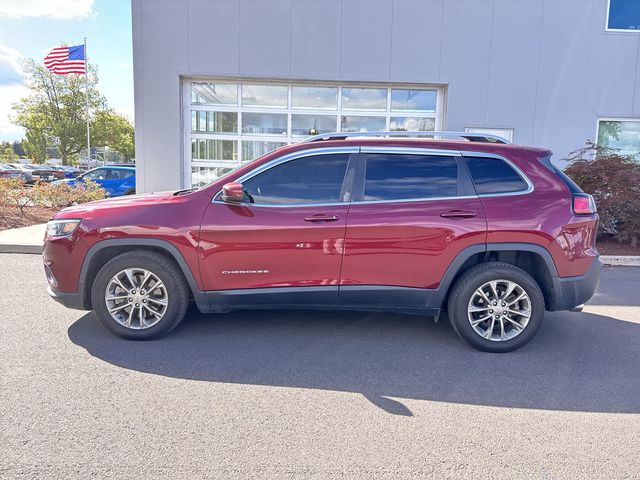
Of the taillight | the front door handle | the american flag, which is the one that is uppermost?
the american flag

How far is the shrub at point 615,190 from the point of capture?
841 cm

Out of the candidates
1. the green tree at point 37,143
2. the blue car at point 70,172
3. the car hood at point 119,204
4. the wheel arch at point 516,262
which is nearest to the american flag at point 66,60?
the blue car at point 70,172

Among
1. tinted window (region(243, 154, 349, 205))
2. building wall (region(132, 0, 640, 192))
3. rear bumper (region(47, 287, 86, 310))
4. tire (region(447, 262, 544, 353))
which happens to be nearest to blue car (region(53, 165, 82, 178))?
building wall (region(132, 0, 640, 192))

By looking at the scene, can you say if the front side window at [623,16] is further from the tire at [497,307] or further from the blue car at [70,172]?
the blue car at [70,172]

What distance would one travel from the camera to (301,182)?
4176mm

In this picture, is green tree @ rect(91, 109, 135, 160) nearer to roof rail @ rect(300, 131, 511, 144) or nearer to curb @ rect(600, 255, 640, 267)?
roof rail @ rect(300, 131, 511, 144)

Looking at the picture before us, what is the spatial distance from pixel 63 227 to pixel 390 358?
10.6ft

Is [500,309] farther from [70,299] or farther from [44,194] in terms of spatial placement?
[44,194]

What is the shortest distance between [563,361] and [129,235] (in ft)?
13.3

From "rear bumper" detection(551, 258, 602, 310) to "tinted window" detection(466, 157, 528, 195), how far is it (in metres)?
0.94

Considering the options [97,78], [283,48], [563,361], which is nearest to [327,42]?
[283,48]

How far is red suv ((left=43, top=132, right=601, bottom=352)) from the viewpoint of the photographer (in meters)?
4.04

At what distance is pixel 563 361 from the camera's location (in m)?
3.98

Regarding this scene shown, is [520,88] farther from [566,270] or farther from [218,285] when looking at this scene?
[218,285]
